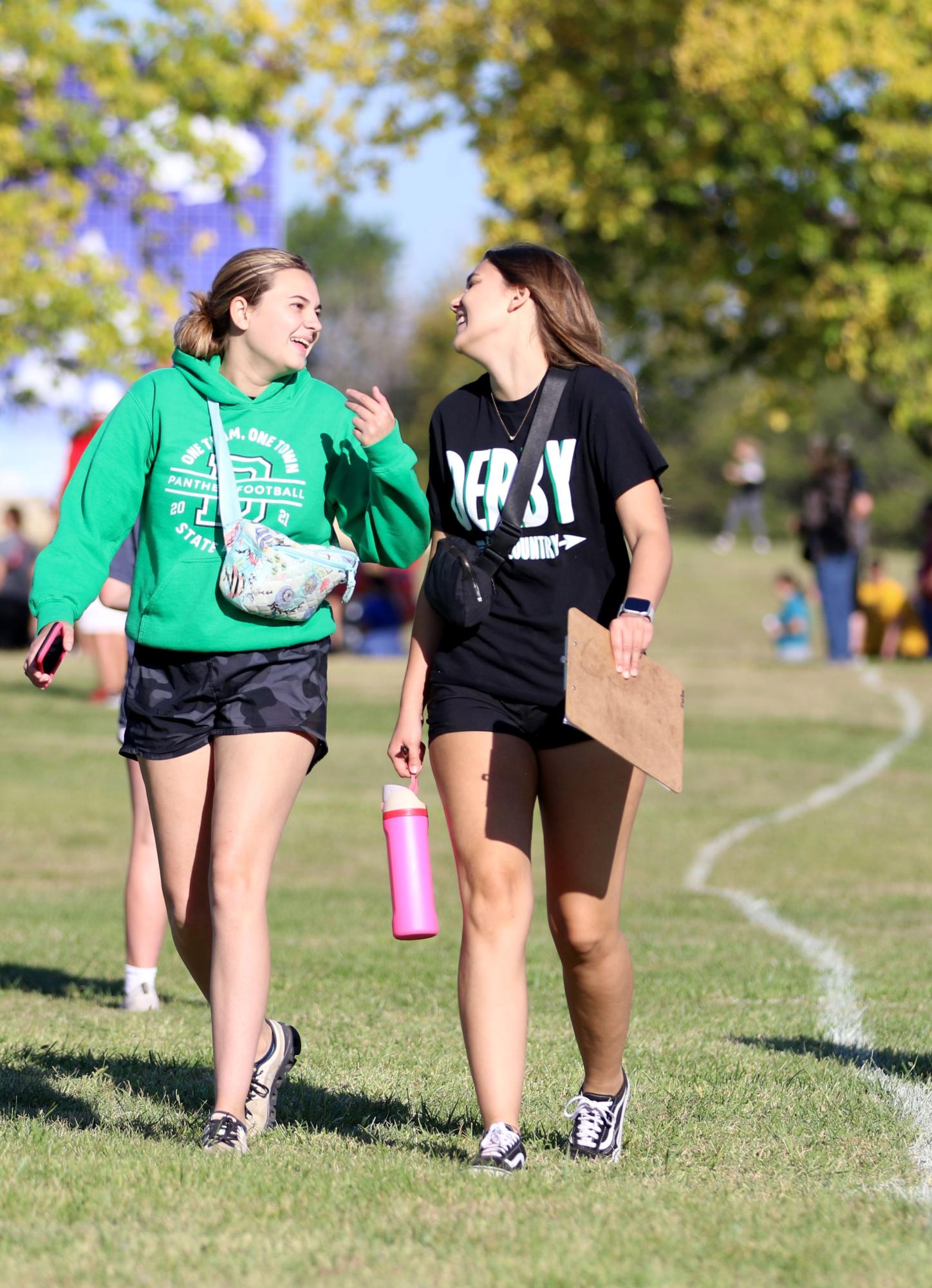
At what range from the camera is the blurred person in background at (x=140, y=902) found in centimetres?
666

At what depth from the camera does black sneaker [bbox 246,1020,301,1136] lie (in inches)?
186

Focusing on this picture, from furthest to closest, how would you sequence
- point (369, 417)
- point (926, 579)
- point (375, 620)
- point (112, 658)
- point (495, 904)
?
point (375, 620)
point (926, 579)
point (112, 658)
point (369, 417)
point (495, 904)

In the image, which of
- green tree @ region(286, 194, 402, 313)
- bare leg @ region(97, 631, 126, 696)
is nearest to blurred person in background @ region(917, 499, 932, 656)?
bare leg @ region(97, 631, 126, 696)

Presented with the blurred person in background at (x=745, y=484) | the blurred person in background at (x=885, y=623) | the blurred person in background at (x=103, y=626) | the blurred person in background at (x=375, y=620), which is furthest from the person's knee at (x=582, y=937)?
the blurred person in background at (x=745, y=484)

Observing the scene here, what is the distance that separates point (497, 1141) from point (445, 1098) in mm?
995

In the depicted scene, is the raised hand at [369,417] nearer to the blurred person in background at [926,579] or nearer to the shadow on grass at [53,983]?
the shadow on grass at [53,983]

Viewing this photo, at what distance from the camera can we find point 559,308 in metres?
4.57

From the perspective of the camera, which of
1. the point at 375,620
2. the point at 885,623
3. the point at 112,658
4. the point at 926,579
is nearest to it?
the point at 112,658

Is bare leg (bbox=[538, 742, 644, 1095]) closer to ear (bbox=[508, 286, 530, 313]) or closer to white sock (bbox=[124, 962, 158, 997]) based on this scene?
ear (bbox=[508, 286, 530, 313])

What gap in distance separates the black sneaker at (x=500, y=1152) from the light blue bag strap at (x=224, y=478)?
1565 mm

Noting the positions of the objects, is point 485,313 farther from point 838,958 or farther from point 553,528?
point 838,958

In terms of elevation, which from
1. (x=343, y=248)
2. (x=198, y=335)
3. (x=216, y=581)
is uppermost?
(x=343, y=248)

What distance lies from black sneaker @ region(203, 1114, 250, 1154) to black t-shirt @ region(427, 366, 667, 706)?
1166 millimetres

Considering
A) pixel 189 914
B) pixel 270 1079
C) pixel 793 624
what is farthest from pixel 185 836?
pixel 793 624
